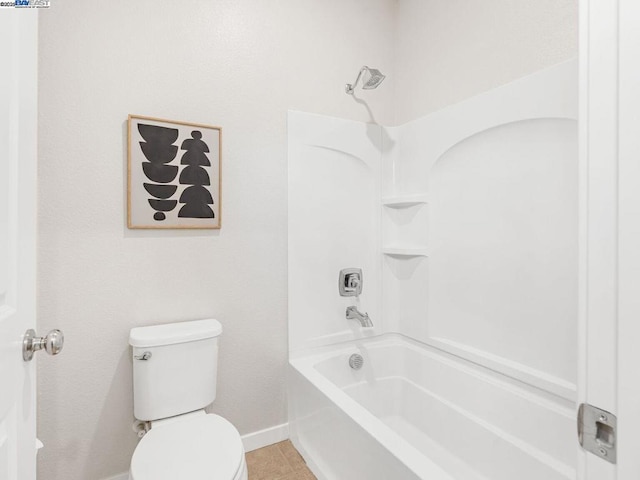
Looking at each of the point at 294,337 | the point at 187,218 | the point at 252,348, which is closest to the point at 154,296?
the point at 187,218

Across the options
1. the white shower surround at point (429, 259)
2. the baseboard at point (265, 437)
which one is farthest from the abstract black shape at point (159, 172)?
the baseboard at point (265, 437)

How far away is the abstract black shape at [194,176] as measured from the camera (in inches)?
70.6

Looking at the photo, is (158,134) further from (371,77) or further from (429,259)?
(429,259)

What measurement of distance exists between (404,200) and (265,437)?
1630mm

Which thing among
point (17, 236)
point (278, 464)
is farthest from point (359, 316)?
point (17, 236)

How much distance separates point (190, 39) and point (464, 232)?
1742 millimetres

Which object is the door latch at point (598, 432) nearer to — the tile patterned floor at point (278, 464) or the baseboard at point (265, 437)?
the tile patterned floor at point (278, 464)

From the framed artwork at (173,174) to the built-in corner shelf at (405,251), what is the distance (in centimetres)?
110

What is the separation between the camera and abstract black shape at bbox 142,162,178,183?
5.60 ft

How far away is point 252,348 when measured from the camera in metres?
2.00

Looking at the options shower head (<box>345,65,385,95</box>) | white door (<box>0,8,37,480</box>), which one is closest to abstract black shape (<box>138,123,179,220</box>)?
white door (<box>0,8,37,480</box>)

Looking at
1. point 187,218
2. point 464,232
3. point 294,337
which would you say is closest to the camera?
point 187,218

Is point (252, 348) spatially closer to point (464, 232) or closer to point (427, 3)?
point (464, 232)

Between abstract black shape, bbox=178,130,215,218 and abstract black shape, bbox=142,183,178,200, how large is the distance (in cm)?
5
